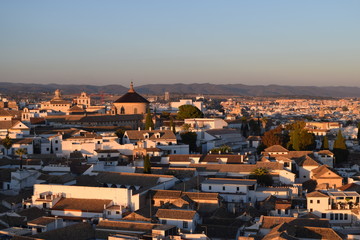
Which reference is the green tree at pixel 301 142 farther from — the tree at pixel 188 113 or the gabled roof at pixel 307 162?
the tree at pixel 188 113

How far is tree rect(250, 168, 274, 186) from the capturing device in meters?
29.4

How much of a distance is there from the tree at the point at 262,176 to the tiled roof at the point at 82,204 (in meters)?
9.14

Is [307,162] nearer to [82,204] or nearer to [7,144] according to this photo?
[82,204]

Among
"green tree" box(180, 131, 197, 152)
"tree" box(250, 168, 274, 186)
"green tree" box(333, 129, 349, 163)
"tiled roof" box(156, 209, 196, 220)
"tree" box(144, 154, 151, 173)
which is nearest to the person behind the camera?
"tiled roof" box(156, 209, 196, 220)

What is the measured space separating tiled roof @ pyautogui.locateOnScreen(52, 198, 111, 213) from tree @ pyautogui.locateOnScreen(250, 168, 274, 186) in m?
9.14

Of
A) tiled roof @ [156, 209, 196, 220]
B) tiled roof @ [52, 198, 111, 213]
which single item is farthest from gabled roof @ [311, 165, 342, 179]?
tiled roof @ [52, 198, 111, 213]

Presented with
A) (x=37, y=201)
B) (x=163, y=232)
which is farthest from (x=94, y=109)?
(x=163, y=232)

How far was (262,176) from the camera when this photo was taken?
29500mm

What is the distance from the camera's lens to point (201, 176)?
2981 centimetres

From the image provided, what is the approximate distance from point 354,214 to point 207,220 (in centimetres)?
676

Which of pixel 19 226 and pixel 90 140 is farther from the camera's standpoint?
pixel 90 140

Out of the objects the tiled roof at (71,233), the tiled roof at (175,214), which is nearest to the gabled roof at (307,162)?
the tiled roof at (175,214)

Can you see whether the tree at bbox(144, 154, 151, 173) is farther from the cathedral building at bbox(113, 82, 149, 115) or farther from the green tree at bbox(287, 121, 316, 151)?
the cathedral building at bbox(113, 82, 149, 115)

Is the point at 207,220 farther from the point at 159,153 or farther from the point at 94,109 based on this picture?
the point at 94,109
